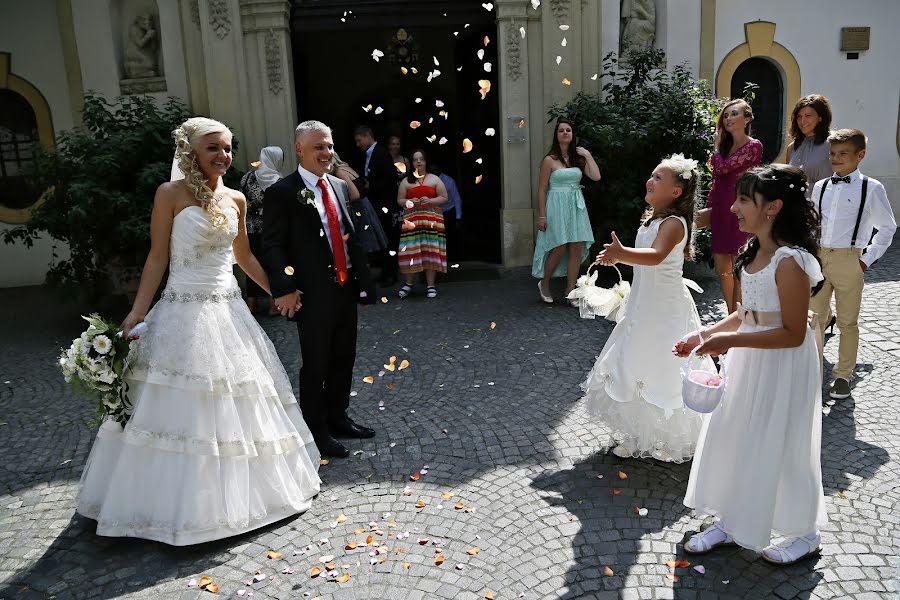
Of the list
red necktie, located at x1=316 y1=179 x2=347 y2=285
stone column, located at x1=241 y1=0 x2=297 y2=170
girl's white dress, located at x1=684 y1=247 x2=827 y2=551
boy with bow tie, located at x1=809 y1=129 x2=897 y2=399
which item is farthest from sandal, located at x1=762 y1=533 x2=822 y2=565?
stone column, located at x1=241 y1=0 x2=297 y2=170

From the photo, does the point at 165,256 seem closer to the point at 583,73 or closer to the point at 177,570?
the point at 177,570

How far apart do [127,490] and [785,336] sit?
128 inches

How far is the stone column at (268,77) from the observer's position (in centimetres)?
966

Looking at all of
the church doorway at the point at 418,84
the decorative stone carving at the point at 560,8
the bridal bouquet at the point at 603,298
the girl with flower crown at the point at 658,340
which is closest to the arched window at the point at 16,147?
the church doorway at the point at 418,84

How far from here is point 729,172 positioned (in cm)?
629

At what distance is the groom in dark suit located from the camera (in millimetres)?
4387

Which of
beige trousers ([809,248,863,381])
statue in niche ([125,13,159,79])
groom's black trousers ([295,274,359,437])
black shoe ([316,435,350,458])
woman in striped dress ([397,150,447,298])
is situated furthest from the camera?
statue in niche ([125,13,159,79])

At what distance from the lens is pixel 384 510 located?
3963 millimetres

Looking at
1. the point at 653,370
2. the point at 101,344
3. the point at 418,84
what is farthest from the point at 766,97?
the point at 101,344

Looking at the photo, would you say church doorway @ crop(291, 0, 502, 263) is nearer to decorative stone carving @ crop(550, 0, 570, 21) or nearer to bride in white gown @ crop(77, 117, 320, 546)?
decorative stone carving @ crop(550, 0, 570, 21)

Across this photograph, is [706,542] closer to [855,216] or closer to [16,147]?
[855,216]

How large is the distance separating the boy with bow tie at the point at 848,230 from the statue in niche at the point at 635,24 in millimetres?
5702

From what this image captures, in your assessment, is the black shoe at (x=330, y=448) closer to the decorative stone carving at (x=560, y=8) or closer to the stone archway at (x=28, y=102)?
the decorative stone carving at (x=560, y=8)

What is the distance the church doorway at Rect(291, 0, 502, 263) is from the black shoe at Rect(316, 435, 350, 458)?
5090mm
